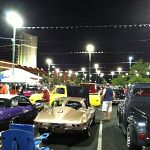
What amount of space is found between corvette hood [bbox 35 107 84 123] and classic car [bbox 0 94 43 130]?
1.01 m

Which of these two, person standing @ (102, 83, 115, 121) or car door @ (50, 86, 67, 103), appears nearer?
person standing @ (102, 83, 115, 121)

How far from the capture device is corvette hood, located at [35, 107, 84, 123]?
11.2 meters

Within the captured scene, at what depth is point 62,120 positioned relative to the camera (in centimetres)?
1120

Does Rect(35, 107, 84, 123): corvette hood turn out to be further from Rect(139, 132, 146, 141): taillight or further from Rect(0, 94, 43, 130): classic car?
Rect(139, 132, 146, 141): taillight

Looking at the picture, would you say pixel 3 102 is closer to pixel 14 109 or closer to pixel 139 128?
pixel 14 109

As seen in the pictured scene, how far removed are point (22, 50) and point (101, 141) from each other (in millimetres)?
72480

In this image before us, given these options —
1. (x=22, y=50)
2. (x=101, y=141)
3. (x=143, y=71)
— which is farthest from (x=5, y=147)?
(x=22, y=50)

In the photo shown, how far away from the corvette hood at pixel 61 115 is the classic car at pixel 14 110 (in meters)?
1.01

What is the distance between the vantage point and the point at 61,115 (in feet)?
37.7

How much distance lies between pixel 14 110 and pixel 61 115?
194cm

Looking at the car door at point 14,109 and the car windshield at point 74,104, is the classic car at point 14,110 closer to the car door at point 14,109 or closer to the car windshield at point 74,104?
the car door at point 14,109

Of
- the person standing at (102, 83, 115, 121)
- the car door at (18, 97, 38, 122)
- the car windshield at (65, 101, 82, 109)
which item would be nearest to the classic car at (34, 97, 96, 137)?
the car windshield at (65, 101, 82, 109)

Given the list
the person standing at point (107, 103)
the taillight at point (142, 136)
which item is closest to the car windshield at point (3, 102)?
the taillight at point (142, 136)

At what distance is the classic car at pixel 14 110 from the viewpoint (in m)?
11.6
